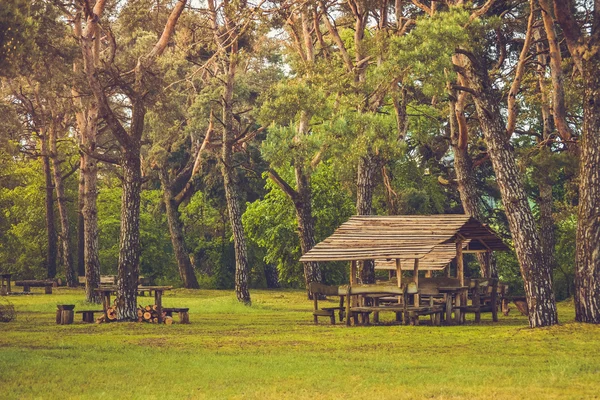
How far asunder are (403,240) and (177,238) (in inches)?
1278

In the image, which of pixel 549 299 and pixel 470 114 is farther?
pixel 470 114

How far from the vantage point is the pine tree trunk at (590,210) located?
24875mm

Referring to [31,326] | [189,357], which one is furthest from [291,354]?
[31,326]

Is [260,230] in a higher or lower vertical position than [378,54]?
lower

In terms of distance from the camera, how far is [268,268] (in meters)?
66.4

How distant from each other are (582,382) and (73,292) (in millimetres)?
38008

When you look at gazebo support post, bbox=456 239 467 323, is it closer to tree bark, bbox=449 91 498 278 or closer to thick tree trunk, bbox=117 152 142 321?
tree bark, bbox=449 91 498 278

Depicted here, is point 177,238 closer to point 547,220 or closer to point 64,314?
point 547,220

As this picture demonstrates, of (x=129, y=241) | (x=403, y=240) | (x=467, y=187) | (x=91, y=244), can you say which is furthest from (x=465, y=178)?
(x=91, y=244)

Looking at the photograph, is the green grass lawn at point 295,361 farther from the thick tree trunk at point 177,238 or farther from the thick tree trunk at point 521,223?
the thick tree trunk at point 177,238

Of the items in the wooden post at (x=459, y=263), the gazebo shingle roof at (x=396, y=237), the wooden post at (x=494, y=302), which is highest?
the gazebo shingle roof at (x=396, y=237)

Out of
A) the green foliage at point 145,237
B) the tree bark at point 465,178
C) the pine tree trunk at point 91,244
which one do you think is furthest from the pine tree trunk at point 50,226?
the tree bark at point 465,178

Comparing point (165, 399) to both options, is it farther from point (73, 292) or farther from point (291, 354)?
point (73, 292)

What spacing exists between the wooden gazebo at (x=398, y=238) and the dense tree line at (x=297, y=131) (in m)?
2.45
